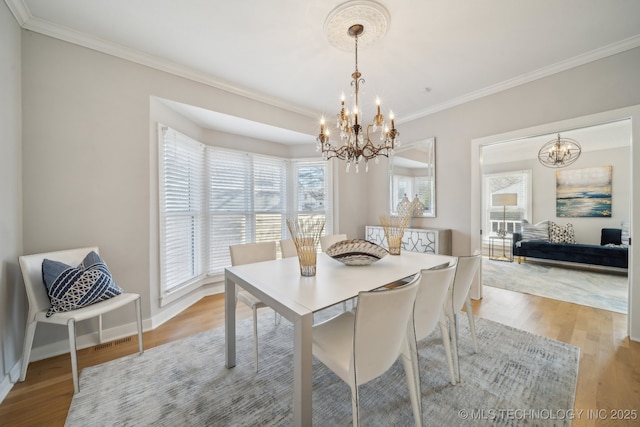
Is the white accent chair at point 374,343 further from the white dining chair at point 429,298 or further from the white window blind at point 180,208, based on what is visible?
the white window blind at point 180,208

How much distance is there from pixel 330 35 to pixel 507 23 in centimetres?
141

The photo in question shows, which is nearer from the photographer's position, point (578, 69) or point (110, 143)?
point (110, 143)

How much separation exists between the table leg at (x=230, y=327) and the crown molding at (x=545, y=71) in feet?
11.5

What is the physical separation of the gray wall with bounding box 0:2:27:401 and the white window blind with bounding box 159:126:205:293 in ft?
3.06

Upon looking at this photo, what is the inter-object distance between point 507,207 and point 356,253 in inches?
236

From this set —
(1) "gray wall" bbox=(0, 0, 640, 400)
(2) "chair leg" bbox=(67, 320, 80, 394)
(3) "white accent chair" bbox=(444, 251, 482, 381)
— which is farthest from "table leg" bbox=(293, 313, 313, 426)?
(1) "gray wall" bbox=(0, 0, 640, 400)

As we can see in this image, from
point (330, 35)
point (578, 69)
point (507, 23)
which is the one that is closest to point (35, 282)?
point (330, 35)

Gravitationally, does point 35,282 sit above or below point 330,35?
below

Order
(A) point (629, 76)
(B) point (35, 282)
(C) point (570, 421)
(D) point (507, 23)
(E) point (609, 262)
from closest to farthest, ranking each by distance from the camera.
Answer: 1. (C) point (570, 421)
2. (B) point (35, 282)
3. (D) point (507, 23)
4. (A) point (629, 76)
5. (E) point (609, 262)

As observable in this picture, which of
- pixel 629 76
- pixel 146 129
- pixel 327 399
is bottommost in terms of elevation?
pixel 327 399

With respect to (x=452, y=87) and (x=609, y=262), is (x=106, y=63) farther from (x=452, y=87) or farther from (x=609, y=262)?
(x=609, y=262)

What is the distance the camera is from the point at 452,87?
2.87m

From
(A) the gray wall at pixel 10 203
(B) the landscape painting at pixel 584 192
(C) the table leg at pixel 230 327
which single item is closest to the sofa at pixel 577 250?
(B) the landscape painting at pixel 584 192

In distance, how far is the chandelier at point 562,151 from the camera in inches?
179
